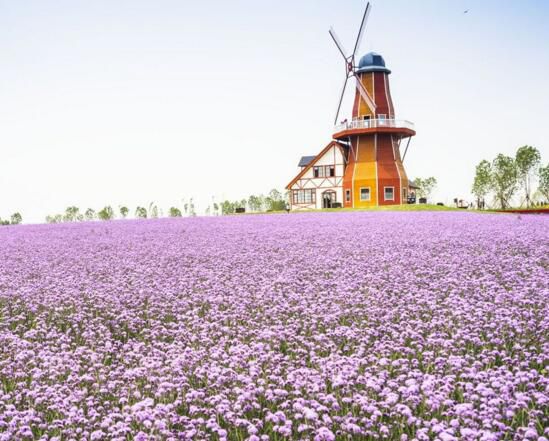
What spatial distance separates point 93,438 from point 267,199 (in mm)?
95967

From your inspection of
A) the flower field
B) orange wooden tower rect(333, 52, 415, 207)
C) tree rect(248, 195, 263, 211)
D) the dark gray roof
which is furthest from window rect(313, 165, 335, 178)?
tree rect(248, 195, 263, 211)

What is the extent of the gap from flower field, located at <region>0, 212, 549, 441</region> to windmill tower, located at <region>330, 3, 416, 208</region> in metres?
33.1

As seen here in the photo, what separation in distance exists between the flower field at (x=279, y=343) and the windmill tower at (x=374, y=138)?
33125 mm

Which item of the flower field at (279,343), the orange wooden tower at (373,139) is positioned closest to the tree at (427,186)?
the orange wooden tower at (373,139)

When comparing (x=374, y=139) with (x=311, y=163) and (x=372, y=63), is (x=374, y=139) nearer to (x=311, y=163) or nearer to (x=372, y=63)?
A: (x=372, y=63)

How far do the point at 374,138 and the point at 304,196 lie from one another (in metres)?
11.1

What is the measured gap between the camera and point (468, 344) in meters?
6.06

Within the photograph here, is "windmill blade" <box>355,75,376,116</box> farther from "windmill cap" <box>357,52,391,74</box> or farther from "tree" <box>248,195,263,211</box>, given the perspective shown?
"tree" <box>248,195,263,211</box>

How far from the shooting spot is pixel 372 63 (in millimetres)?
48094

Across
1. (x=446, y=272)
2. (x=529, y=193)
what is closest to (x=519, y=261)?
(x=446, y=272)

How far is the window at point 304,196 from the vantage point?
179 feet

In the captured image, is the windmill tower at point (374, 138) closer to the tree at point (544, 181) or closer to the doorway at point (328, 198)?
the doorway at point (328, 198)

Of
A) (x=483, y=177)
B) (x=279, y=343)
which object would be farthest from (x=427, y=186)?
(x=279, y=343)

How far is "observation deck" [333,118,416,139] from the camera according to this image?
4556cm
